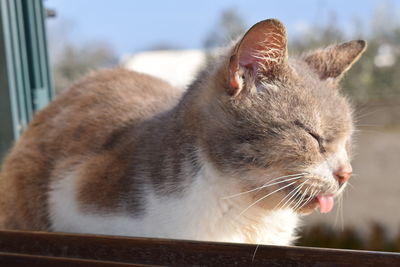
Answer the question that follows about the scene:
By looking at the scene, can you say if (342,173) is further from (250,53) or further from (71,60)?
(71,60)

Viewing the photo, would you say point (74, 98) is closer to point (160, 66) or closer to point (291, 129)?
point (291, 129)

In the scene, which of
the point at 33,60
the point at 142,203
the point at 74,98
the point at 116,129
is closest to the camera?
the point at 142,203

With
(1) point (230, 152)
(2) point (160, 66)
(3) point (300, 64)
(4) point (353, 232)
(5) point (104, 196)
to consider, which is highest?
(3) point (300, 64)

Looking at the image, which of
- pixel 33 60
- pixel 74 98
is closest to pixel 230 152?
pixel 74 98

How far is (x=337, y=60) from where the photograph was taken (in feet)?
3.64

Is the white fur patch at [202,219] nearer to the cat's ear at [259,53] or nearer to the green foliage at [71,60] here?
the cat's ear at [259,53]

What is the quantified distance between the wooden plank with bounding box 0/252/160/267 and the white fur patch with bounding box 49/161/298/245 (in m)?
0.21

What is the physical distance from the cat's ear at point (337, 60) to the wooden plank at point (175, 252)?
49cm

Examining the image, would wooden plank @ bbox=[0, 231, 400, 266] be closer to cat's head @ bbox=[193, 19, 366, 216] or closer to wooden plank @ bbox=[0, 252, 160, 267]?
wooden plank @ bbox=[0, 252, 160, 267]

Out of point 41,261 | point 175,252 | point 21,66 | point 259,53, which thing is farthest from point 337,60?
point 21,66

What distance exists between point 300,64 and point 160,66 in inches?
70.4

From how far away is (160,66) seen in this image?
9.24 ft

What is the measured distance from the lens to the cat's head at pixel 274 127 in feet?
3.09

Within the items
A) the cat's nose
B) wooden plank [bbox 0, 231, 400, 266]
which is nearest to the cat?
the cat's nose
